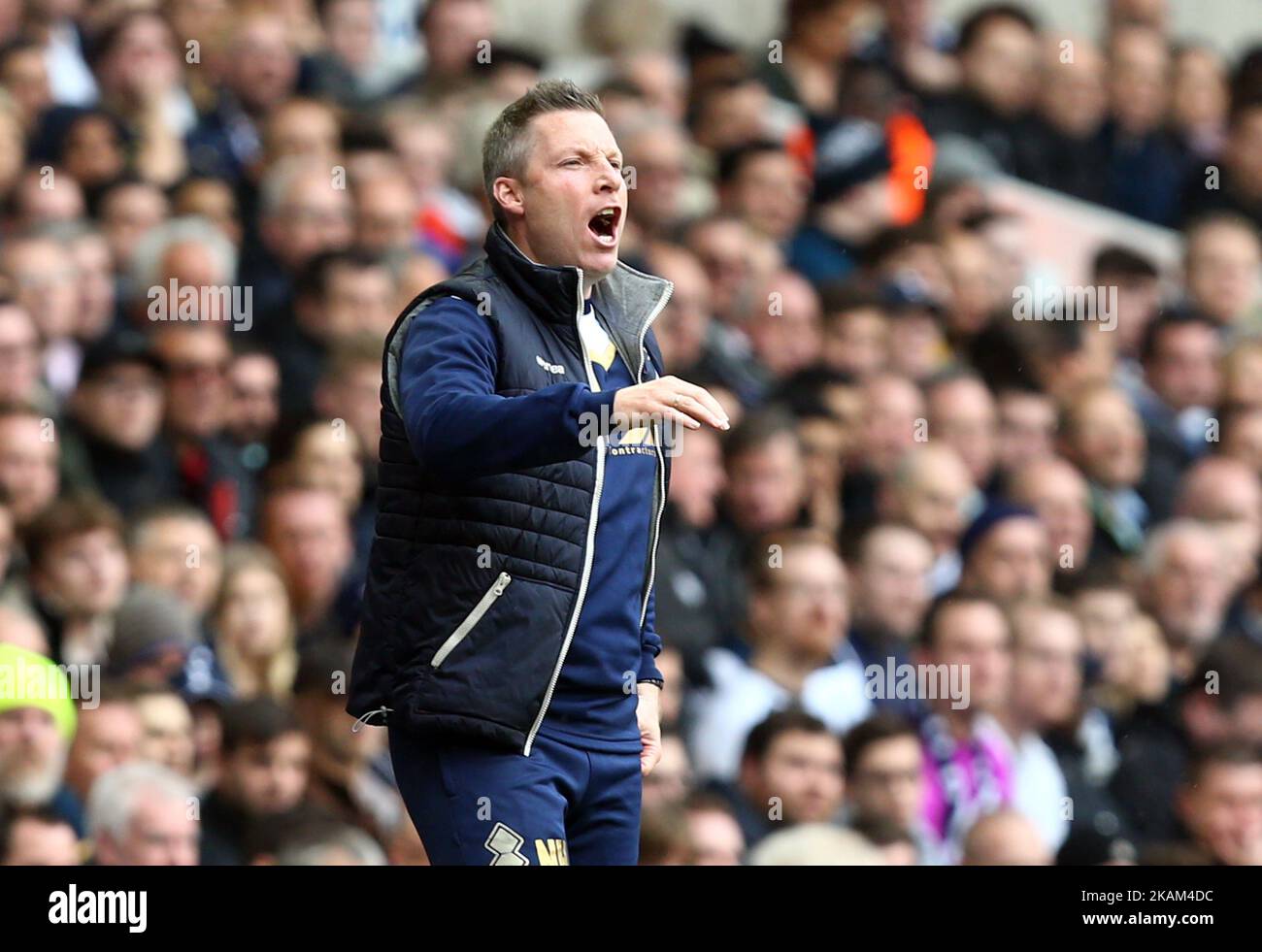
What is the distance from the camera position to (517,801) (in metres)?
3.35

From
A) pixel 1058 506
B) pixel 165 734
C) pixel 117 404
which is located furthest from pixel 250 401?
pixel 1058 506

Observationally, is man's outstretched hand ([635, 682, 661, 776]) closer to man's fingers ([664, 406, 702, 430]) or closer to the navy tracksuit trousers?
the navy tracksuit trousers

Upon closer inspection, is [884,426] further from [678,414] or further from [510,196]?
[678,414]

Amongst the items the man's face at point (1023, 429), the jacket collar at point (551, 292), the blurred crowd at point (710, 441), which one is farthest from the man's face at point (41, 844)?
the man's face at point (1023, 429)

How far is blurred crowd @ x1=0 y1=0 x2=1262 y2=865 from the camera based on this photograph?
5504 millimetres

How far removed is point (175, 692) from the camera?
5422 mm

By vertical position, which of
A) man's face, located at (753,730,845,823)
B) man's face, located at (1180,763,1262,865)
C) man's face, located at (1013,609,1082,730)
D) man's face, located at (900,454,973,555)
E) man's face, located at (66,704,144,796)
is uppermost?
man's face, located at (900,454,973,555)

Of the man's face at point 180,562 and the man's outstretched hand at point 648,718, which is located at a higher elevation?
the man's face at point 180,562

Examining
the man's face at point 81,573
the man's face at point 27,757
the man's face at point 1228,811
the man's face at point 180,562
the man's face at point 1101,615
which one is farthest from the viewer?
the man's face at point 1101,615

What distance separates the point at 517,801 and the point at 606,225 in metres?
0.85

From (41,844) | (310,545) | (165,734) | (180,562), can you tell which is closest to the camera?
(41,844)

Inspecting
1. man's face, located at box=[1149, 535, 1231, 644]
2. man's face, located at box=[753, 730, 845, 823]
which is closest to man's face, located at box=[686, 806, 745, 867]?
man's face, located at box=[753, 730, 845, 823]

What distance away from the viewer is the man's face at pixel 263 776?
212 inches

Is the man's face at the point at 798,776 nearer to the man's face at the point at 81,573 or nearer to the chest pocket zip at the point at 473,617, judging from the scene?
the man's face at the point at 81,573
